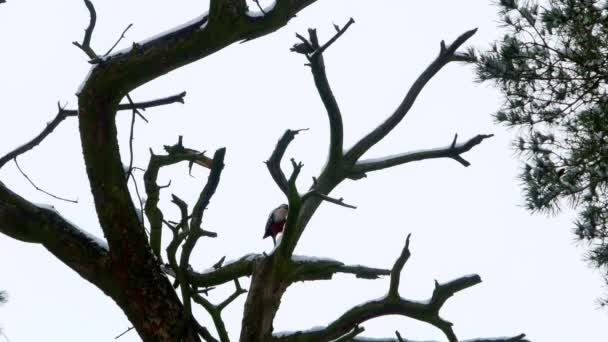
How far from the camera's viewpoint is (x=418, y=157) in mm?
3609

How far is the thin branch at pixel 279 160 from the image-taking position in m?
3.00

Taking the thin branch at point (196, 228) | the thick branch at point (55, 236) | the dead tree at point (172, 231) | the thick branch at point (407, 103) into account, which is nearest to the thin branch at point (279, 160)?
the dead tree at point (172, 231)

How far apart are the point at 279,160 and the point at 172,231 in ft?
1.65

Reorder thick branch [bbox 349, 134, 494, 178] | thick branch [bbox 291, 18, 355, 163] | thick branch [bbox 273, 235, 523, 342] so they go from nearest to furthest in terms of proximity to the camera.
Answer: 1. thick branch [bbox 273, 235, 523, 342]
2. thick branch [bbox 291, 18, 355, 163]
3. thick branch [bbox 349, 134, 494, 178]

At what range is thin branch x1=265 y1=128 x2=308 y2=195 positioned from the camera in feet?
9.84

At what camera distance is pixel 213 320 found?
10.2ft

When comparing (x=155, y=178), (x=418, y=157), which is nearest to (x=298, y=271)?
(x=155, y=178)

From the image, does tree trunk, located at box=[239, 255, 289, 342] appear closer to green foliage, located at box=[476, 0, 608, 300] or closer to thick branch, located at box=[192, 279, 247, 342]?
thick branch, located at box=[192, 279, 247, 342]

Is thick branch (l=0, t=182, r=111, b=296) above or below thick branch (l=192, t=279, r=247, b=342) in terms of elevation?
above

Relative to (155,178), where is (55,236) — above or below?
below

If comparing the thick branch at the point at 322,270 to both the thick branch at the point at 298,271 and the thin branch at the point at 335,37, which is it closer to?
the thick branch at the point at 298,271

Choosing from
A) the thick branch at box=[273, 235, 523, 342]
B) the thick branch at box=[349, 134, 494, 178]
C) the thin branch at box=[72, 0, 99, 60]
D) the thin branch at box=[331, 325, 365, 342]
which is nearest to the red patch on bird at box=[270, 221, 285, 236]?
the thick branch at box=[349, 134, 494, 178]

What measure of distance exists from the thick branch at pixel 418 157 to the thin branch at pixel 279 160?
59 cm

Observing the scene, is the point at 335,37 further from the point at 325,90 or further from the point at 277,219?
the point at 277,219
